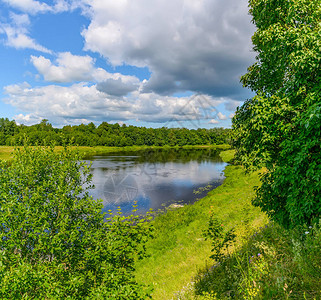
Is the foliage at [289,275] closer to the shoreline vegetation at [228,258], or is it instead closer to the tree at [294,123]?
the shoreline vegetation at [228,258]

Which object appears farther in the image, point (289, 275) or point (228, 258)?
point (228, 258)

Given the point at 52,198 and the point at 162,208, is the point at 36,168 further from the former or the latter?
the point at 162,208

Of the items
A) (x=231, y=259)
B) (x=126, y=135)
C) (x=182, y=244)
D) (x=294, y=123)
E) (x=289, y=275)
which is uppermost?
(x=126, y=135)

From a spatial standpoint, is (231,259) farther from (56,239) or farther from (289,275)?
(56,239)

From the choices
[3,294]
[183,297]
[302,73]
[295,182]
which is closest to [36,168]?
[3,294]

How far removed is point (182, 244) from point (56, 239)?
40.7ft

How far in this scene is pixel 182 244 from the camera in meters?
16.0

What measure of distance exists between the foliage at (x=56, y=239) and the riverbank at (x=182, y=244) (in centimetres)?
154

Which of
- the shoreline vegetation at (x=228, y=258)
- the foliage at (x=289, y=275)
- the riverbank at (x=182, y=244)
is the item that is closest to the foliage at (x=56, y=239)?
the shoreline vegetation at (x=228, y=258)

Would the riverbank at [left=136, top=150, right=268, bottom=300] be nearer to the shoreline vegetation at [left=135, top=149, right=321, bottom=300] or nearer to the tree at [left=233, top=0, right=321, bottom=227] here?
the shoreline vegetation at [left=135, top=149, right=321, bottom=300]

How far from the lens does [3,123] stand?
156 meters

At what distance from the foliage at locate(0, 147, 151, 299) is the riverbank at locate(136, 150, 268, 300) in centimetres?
154

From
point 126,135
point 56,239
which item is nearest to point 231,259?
point 56,239

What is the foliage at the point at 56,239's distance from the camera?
5.11 m
